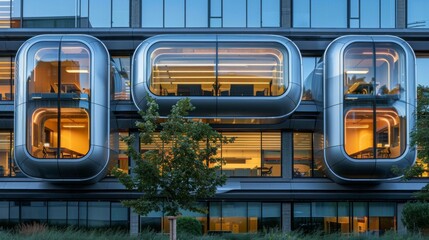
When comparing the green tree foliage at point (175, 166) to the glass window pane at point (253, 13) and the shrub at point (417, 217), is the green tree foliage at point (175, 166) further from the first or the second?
the glass window pane at point (253, 13)

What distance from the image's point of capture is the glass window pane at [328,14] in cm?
3098

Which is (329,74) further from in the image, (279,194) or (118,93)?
(118,93)

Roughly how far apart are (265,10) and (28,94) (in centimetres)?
1234

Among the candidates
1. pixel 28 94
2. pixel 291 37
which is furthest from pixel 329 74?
pixel 28 94

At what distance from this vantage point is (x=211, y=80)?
2839cm

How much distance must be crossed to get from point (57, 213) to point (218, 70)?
10.9m

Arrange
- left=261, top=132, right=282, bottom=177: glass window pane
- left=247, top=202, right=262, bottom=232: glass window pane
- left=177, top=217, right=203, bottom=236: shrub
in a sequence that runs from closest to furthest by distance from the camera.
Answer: left=177, top=217, right=203, bottom=236: shrub, left=247, top=202, right=262, bottom=232: glass window pane, left=261, top=132, right=282, bottom=177: glass window pane

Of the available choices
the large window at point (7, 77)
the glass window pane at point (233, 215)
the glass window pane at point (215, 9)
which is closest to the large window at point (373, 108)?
the glass window pane at point (233, 215)

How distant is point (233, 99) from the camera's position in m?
28.2

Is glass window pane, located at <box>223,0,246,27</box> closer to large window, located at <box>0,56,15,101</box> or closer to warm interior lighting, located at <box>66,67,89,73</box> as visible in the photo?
warm interior lighting, located at <box>66,67,89,73</box>

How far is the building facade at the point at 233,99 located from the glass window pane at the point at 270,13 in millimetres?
74

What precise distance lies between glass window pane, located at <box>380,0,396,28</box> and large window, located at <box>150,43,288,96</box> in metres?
6.08

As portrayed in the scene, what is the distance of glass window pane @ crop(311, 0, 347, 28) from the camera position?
102ft

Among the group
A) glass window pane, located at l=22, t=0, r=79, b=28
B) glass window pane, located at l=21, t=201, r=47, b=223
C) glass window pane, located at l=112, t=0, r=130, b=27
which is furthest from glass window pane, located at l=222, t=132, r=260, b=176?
glass window pane, located at l=22, t=0, r=79, b=28
